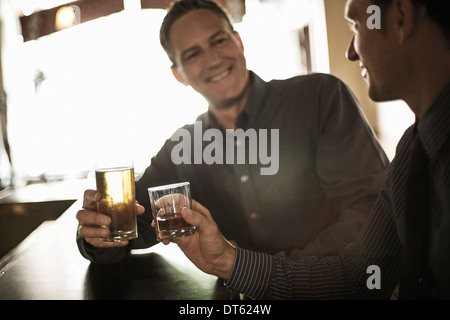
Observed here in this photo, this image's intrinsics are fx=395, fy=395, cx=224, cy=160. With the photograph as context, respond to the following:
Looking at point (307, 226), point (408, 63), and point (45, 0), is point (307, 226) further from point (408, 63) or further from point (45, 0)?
point (45, 0)

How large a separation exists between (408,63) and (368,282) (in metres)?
0.49

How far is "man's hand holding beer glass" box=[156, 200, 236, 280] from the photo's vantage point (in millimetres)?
907

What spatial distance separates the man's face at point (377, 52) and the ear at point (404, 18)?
0.02 metres

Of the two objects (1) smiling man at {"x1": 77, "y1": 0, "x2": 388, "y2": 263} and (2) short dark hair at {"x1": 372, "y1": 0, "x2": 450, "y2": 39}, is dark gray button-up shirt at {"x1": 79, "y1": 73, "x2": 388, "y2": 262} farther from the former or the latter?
(2) short dark hair at {"x1": 372, "y1": 0, "x2": 450, "y2": 39}

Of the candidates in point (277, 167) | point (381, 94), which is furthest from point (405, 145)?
point (277, 167)

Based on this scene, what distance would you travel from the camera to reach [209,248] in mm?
922

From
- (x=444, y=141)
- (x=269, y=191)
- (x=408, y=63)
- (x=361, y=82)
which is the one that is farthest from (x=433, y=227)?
(x=361, y=82)

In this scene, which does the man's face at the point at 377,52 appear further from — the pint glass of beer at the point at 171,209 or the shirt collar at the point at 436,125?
the pint glass of beer at the point at 171,209

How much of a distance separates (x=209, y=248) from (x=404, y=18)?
629 mm

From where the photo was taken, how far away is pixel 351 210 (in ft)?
4.21

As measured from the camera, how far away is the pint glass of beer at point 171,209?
952 millimetres

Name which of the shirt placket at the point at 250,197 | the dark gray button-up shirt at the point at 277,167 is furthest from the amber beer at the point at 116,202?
the shirt placket at the point at 250,197

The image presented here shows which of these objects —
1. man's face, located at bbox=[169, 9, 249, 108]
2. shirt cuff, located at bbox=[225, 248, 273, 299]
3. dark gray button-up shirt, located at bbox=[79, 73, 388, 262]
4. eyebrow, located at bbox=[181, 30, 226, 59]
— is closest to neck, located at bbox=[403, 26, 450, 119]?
shirt cuff, located at bbox=[225, 248, 273, 299]

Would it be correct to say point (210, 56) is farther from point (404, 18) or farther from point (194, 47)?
point (404, 18)
